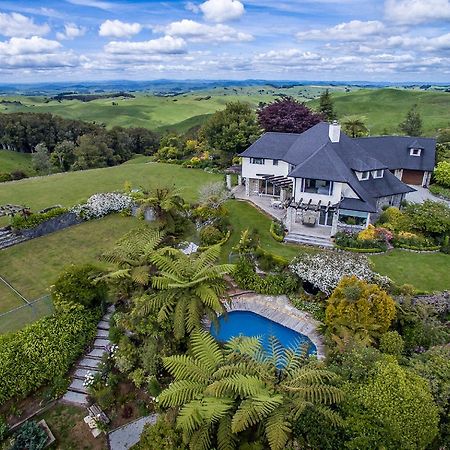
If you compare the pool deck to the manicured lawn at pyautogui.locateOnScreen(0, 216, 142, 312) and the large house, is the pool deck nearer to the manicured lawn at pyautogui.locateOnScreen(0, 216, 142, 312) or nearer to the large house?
the large house

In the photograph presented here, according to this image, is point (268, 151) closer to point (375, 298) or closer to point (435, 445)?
point (375, 298)

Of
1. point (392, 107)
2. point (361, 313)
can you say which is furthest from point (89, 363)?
point (392, 107)

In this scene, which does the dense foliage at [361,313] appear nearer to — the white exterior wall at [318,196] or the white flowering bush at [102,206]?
the white exterior wall at [318,196]

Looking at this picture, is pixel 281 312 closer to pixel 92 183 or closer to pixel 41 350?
pixel 41 350

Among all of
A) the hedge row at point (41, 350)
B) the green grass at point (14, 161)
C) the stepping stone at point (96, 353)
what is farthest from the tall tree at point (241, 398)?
the green grass at point (14, 161)

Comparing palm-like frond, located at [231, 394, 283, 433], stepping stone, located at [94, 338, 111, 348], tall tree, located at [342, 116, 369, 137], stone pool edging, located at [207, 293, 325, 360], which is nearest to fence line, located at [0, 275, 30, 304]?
stepping stone, located at [94, 338, 111, 348]

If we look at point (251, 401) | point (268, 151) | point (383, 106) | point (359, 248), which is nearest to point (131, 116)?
point (383, 106)
